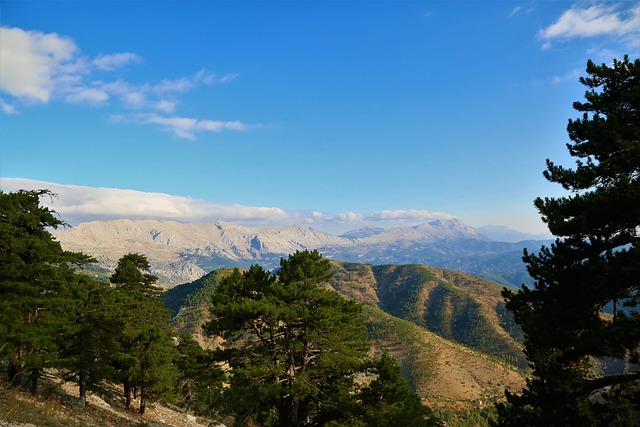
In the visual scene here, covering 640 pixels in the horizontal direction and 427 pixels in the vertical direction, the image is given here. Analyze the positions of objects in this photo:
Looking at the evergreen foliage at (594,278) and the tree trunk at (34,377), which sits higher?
the evergreen foliage at (594,278)

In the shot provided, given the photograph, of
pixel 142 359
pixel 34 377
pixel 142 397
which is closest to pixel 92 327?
pixel 34 377

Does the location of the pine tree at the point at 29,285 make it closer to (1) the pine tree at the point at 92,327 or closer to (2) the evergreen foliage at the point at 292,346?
(1) the pine tree at the point at 92,327

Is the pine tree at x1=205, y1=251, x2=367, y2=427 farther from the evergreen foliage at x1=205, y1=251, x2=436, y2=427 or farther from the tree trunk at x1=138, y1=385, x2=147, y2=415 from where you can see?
the tree trunk at x1=138, y1=385, x2=147, y2=415

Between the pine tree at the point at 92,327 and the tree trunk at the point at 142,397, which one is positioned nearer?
the pine tree at the point at 92,327

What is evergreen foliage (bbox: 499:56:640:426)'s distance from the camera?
11.1 metres

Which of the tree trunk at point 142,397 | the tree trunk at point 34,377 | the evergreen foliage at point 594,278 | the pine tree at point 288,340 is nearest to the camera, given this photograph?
the evergreen foliage at point 594,278

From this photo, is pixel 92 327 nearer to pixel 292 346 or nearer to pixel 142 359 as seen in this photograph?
pixel 142 359

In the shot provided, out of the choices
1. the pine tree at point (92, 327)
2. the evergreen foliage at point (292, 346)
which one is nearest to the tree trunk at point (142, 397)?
the pine tree at point (92, 327)

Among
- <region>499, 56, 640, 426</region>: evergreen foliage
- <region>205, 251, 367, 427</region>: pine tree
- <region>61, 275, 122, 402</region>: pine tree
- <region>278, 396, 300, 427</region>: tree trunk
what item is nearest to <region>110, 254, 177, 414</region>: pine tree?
<region>61, 275, 122, 402</region>: pine tree

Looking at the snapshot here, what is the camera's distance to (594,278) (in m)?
12.0

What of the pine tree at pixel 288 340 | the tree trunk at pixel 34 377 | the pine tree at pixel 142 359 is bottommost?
the pine tree at pixel 142 359

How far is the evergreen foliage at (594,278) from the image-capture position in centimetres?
1108

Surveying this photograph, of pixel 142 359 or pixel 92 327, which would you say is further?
pixel 142 359

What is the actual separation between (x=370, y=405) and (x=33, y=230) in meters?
22.8
